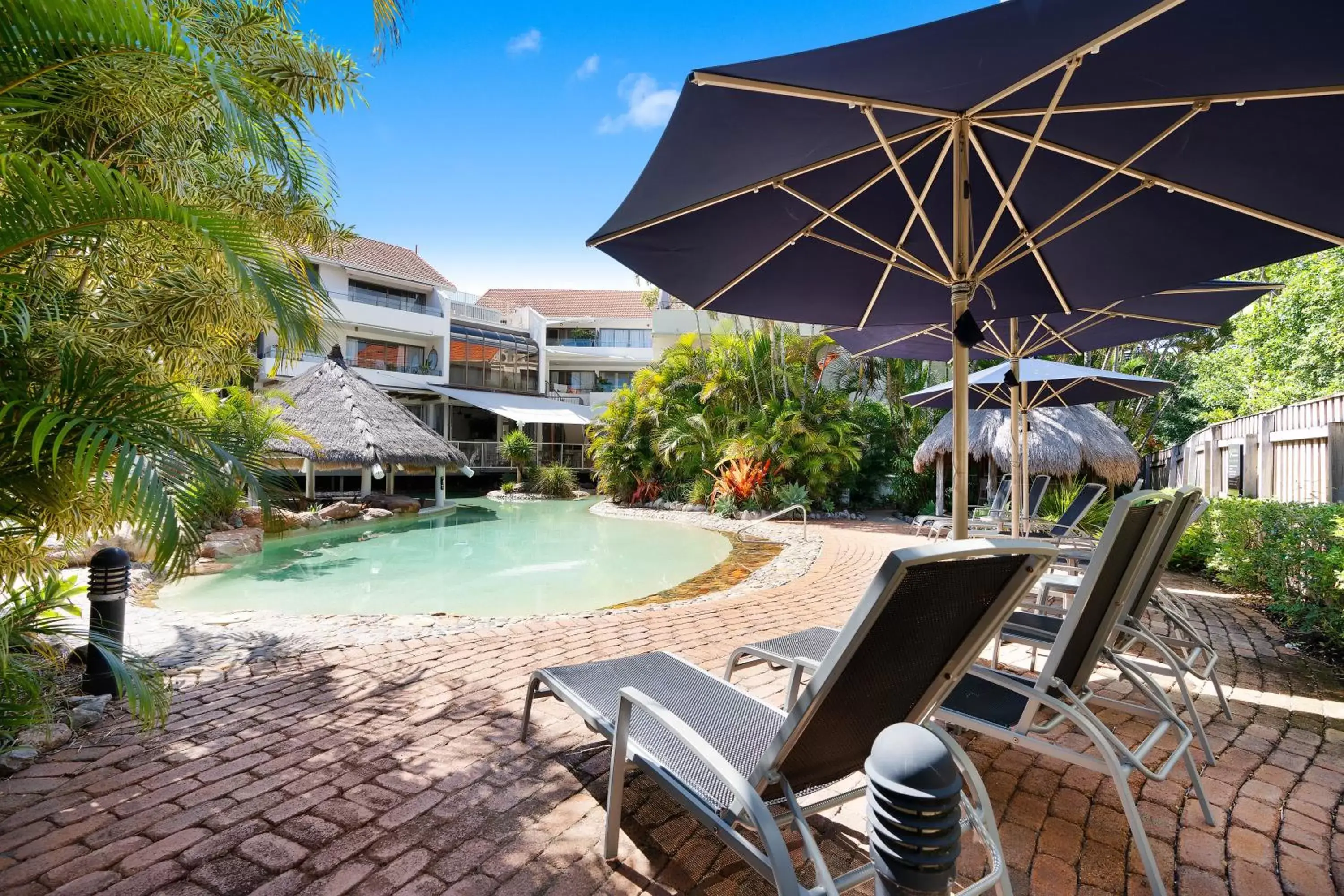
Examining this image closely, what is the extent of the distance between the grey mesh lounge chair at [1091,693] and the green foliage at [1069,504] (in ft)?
29.0

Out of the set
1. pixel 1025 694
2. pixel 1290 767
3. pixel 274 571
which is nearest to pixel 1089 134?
pixel 1025 694

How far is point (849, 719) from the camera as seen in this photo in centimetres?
171

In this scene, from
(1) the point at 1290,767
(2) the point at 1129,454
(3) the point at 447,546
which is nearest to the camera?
(1) the point at 1290,767

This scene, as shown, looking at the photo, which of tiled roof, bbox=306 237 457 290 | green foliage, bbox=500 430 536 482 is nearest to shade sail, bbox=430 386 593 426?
green foliage, bbox=500 430 536 482

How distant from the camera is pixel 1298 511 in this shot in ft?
17.3

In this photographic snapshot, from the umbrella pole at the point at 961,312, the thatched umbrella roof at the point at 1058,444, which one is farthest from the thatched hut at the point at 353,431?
the umbrella pole at the point at 961,312

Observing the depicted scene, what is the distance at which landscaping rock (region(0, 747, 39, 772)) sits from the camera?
2686 millimetres


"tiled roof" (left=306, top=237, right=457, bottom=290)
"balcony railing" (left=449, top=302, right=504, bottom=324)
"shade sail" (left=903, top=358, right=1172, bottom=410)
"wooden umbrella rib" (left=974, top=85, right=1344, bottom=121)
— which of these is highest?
"tiled roof" (left=306, top=237, right=457, bottom=290)

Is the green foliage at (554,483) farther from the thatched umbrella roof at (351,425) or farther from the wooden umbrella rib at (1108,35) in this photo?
the wooden umbrella rib at (1108,35)

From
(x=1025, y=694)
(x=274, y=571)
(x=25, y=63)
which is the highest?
(x=25, y=63)

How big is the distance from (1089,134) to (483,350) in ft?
92.5

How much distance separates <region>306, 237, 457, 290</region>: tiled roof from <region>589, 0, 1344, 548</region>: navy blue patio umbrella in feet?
77.4

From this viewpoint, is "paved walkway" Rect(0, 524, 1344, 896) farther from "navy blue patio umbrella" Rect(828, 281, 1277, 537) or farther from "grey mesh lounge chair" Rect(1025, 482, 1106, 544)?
"grey mesh lounge chair" Rect(1025, 482, 1106, 544)

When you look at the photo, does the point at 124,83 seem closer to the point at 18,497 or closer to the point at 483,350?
the point at 18,497
